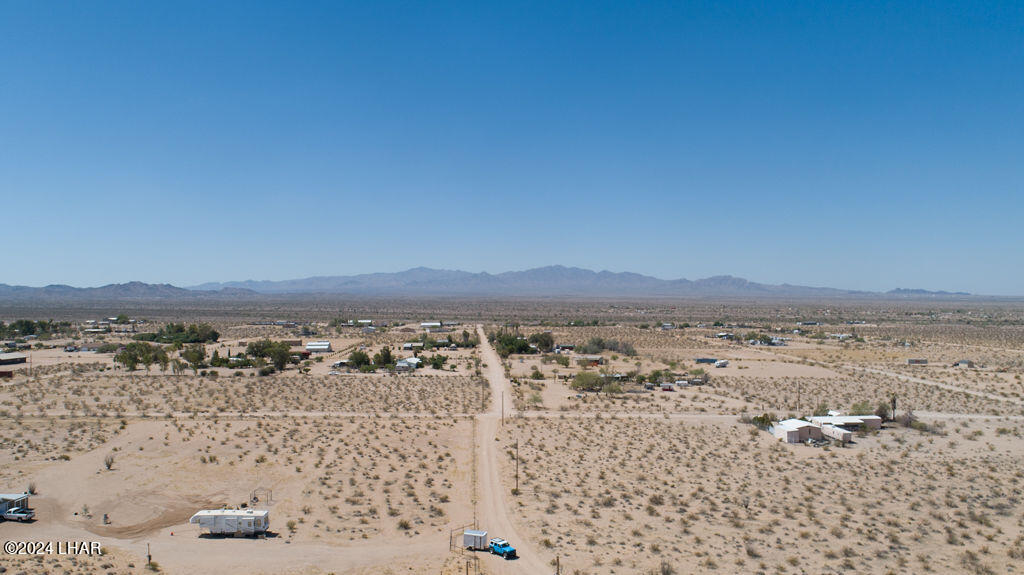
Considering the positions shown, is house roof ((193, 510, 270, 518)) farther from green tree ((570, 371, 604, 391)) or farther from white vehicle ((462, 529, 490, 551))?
green tree ((570, 371, 604, 391))

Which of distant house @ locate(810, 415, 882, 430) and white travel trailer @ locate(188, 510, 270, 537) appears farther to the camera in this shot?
distant house @ locate(810, 415, 882, 430)

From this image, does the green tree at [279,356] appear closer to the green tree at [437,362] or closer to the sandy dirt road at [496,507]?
the green tree at [437,362]

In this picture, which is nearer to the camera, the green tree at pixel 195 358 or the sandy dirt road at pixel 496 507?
the sandy dirt road at pixel 496 507

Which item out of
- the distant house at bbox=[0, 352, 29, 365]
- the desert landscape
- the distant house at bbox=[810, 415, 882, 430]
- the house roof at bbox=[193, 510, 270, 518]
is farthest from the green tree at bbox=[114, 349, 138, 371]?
the distant house at bbox=[810, 415, 882, 430]

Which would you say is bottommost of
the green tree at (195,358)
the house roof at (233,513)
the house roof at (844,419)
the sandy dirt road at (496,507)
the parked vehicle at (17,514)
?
the sandy dirt road at (496,507)

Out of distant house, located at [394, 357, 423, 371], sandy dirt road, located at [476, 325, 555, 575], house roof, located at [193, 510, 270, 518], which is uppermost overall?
distant house, located at [394, 357, 423, 371]

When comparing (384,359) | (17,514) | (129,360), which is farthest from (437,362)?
(17,514)

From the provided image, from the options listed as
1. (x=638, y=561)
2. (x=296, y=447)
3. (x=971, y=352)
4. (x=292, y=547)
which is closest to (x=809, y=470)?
(x=638, y=561)

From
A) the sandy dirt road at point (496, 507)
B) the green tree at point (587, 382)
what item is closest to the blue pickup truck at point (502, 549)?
the sandy dirt road at point (496, 507)
